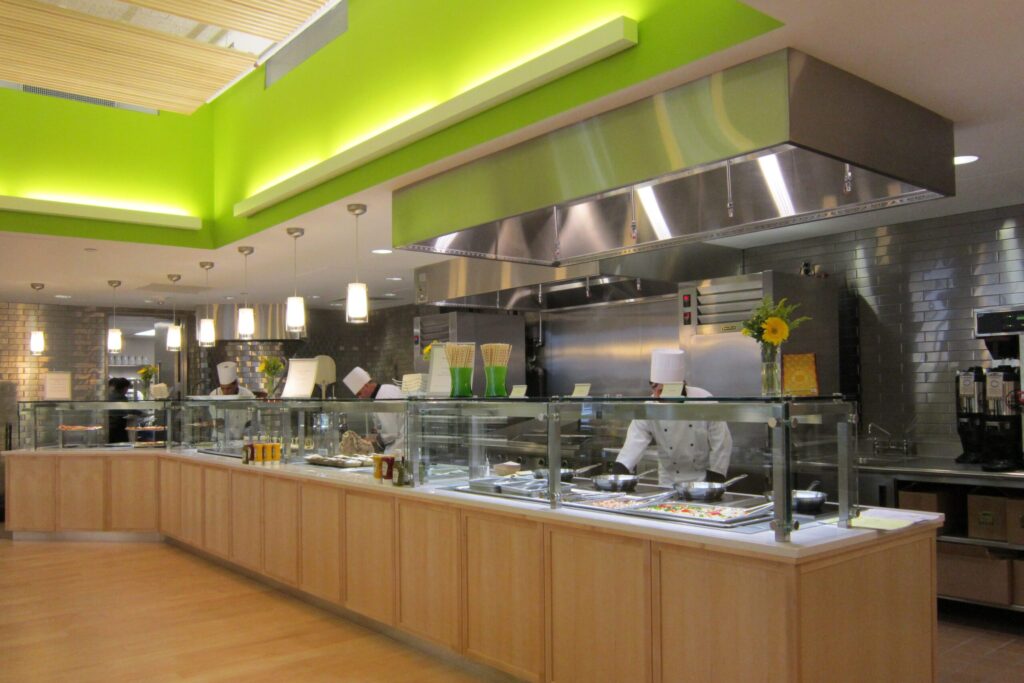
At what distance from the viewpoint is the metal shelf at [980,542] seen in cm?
480

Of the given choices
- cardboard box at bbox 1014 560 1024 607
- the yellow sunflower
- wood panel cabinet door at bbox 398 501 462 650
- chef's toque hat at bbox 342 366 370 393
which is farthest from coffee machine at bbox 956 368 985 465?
chef's toque hat at bbox 342 366 370 393

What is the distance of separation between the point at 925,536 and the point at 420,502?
2367mm

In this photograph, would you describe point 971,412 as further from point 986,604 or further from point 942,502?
point 986,604

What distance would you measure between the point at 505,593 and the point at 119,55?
414 cm

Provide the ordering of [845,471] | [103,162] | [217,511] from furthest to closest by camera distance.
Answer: [103,162] < [217,511] < [845,471]

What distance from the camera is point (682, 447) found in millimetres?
3650

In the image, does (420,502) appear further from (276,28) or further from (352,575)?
(276,28)

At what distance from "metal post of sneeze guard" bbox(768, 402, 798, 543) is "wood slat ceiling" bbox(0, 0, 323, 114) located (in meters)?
3.44

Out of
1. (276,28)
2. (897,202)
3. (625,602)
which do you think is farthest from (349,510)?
(897,202)

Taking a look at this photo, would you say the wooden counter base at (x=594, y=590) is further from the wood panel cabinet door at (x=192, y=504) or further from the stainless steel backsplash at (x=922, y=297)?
the stainless steel backsplash at (x=922, y=297)

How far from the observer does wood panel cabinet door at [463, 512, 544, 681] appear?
361cm

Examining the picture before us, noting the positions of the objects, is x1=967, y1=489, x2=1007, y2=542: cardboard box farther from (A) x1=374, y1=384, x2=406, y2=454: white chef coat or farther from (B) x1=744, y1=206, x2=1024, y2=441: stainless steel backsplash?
(A) x1=374, y1=384, x2=406, y2=454: white chef coat

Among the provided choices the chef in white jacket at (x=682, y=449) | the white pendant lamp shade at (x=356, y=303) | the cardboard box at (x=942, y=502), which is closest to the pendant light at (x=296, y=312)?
the white pendant lamp shade at (x=356, y=303)

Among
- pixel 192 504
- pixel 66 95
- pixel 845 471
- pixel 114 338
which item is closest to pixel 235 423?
pixel 192 504
